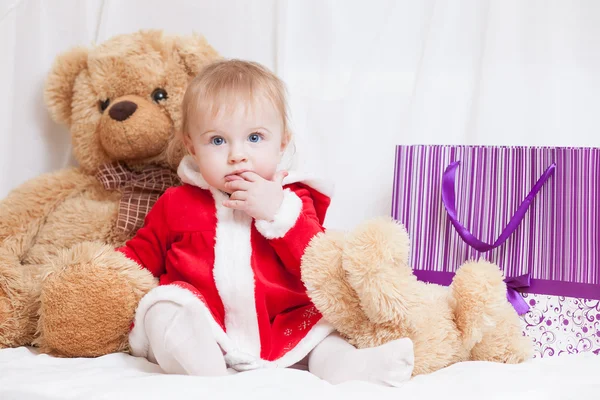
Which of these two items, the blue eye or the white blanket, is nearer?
the white blanket

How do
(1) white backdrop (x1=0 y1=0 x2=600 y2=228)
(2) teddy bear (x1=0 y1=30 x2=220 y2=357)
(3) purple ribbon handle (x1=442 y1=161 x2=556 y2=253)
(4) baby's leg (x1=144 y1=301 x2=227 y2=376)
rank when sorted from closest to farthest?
(4) baby's leg (x1=144 y1=301 x2=227 y2=376), (3) purple ribbon handle (x1=442 y1=161 x2=556 y2=253), (2) teddy bear (x1=0 y1=30 x2=220 y2=357), (1) white backdrop (x1=0 y1=0 x2=600 y2=228)

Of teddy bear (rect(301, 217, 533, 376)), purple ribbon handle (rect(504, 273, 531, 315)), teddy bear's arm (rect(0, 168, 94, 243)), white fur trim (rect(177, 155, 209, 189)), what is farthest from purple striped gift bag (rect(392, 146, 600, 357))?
teddy bear's arm (rect(0, 168, 94, 243))

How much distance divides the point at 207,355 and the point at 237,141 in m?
0.38

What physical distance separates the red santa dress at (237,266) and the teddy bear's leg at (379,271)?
0.12m

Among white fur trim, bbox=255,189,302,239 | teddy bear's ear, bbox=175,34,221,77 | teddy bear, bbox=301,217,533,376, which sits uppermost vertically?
teddy bear's ear, bbox=175,34,221,77

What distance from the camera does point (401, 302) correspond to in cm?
102

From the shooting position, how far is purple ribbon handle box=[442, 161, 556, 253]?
3.94 feet

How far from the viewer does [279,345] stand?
3.76 feet

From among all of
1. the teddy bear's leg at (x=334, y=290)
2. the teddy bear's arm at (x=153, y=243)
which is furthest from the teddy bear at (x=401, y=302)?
the teddy bear's arm at (x=153, y=243)

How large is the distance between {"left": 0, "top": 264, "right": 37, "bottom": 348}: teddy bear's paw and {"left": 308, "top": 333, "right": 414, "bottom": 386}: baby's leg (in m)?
0.55

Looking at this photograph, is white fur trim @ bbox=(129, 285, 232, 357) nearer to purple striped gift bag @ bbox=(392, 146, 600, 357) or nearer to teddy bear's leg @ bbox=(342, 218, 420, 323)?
teddy bear's leg @ bbox=(342, 218, 420, 323)

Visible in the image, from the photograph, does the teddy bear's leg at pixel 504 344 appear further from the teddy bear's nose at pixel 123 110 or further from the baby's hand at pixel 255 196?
the teddy bear's nose at pixel 123 110

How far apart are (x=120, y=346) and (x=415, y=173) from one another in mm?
653

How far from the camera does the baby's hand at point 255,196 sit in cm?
112
